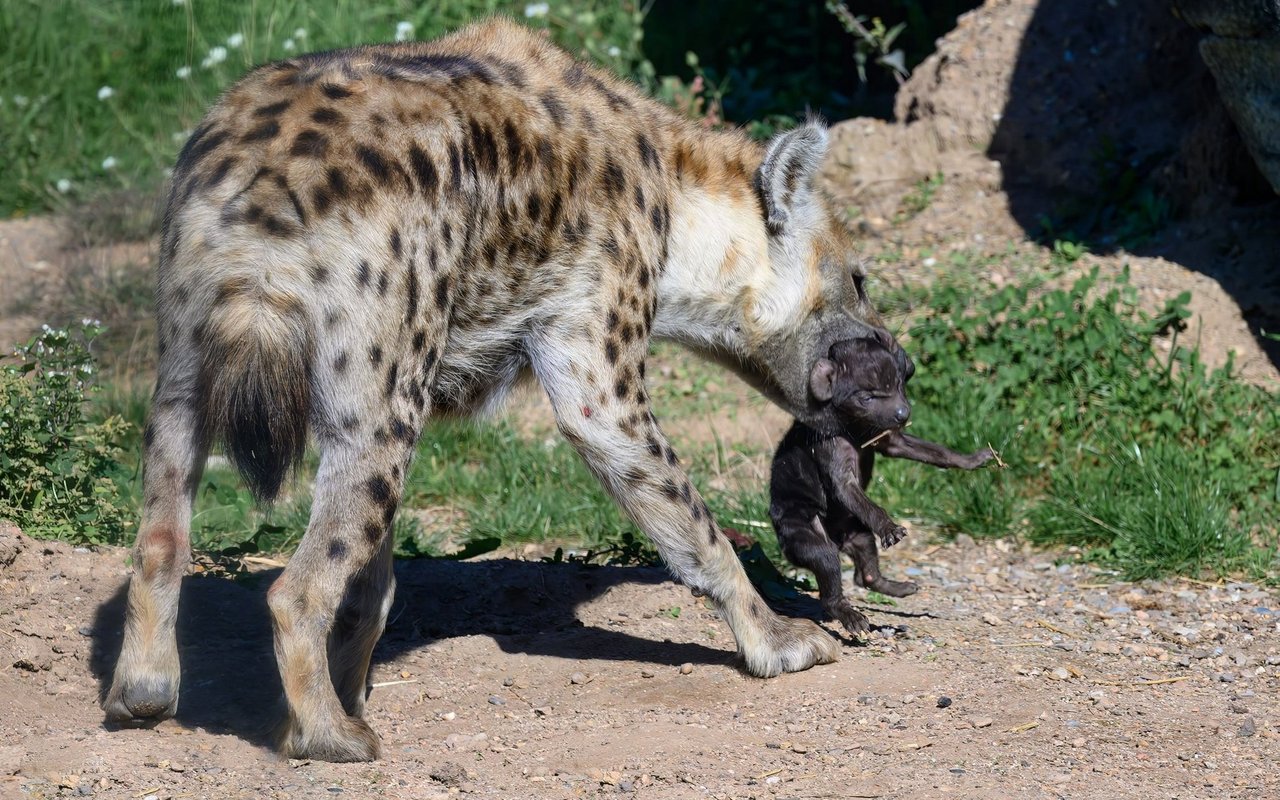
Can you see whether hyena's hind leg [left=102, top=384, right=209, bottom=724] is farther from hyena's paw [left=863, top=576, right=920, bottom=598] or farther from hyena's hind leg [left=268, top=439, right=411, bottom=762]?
hyena's paw [left=863, top=576, right=920, bottom=598]

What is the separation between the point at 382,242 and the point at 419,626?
5.67ft

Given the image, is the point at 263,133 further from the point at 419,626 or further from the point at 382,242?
the point at 419,626

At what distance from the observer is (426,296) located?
12.3 feet

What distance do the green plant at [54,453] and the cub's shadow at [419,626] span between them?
42 cm

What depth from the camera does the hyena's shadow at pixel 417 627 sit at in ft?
13.8

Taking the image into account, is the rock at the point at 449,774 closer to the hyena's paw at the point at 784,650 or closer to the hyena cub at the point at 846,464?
the hyena's paw at the point at 784,650

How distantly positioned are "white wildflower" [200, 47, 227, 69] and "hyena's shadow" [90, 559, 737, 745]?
3.98 meters

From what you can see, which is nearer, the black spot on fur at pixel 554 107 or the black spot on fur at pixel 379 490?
the black spot on fur at pixel 379 490

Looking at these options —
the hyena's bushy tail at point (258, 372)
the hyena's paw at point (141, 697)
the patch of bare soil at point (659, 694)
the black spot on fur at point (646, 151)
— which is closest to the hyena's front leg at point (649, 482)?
the patch of bare soil at point (659, 694)

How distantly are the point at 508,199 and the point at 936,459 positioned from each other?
168 centimetres

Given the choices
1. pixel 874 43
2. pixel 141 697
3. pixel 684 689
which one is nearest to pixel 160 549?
pixel 141 697

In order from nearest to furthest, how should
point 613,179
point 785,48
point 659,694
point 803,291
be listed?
point 659,694 < point 613,179 < point 803,291 < point 785,48

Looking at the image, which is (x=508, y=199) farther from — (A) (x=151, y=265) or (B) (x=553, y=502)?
(A) (x=151, y=265)

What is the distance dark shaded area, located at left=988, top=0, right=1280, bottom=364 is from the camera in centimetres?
665
